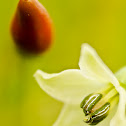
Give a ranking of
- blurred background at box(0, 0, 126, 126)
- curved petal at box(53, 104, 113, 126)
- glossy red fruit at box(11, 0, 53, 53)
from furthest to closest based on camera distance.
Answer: blurred background at box(0, 0, 126, 126) < curved petal at box(53, 104, 113, 126) < glossy red fruit at box(11, 0, 53, 53)

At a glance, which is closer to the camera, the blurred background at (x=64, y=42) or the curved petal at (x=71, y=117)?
the curved petal at (x=71, y=117)

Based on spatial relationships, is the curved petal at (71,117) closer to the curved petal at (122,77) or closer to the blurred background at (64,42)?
the curved petal at (122,77)

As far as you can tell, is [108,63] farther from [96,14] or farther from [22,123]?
[22,123]

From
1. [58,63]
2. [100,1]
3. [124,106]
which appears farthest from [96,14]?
[124,106]

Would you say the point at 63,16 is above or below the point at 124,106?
above

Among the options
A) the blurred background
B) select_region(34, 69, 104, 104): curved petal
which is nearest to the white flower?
select_region(34, 69, 104, 104): curved petal

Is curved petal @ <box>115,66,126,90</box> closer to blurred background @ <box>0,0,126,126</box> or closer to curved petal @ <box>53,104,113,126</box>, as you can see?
Result: curved petal @ <box>53,104,113,126</box>

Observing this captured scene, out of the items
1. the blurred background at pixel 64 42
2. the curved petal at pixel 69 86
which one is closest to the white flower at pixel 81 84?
the curved petal at pixel 69 86
